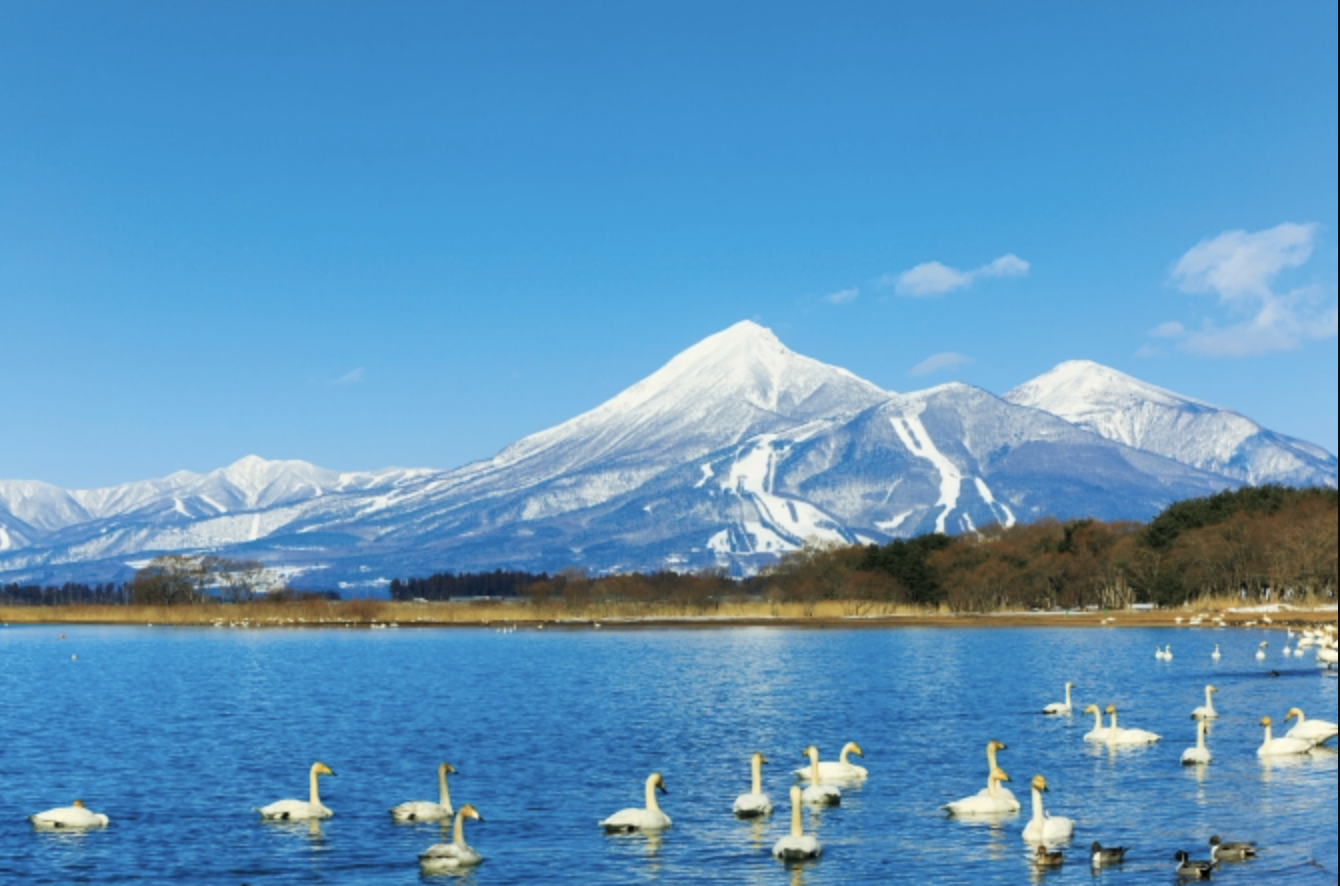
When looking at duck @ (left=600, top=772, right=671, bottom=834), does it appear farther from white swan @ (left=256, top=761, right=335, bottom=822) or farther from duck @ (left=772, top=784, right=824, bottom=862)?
white swan @ (left=256, top=761, right=335, bottom=822)

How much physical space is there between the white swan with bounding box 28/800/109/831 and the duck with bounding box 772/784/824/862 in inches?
641

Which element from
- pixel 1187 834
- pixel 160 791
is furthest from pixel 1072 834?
pixel 160 791

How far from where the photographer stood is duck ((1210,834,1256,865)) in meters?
29.5

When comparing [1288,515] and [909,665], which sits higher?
[1288,515]

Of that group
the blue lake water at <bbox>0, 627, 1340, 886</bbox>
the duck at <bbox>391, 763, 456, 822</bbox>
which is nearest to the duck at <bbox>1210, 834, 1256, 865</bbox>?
the blue lake water at <bbox>0, 627, 1340, 886</bbox>

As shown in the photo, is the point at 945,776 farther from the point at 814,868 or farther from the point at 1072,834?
the point at 814,868

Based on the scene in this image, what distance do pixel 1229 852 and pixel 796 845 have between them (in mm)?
8491

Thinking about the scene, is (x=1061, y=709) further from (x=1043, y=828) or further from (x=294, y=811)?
(x=294, y=811)

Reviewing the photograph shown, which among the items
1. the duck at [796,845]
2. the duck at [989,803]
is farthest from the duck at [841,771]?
the duck at [796,845]

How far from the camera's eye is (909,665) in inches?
3632

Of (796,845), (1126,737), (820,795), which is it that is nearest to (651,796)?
(796,845)

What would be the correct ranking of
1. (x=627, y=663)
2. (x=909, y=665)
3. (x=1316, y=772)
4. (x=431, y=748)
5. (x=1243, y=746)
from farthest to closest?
1. (x=627, y=663)
2. (x=909, y=665)
3. (x=431, y=748)
4. (x=1243, y=746)
5. (x=1316, y=772)

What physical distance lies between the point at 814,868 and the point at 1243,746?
22288mm

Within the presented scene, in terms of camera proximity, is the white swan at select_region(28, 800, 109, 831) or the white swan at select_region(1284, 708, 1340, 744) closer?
the white swan at select_region(28, 800, 109, 831)
